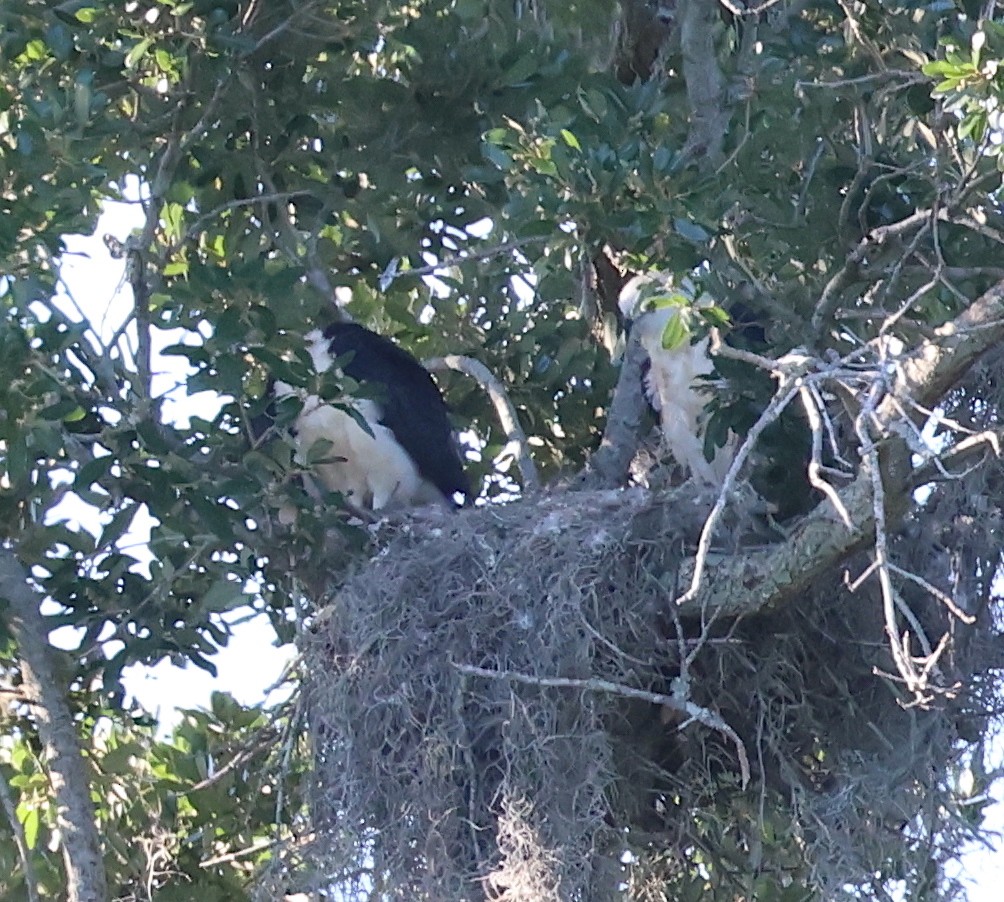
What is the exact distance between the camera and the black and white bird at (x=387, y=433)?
645cm

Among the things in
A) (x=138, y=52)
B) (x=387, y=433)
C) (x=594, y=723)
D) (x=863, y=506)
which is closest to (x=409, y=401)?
(x=387, y=433)

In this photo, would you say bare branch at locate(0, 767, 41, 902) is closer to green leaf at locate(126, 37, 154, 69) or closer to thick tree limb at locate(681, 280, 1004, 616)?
thick tree limb at locate(681, 280, 1004, 616)

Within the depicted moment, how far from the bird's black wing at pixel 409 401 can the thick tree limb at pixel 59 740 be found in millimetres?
1405

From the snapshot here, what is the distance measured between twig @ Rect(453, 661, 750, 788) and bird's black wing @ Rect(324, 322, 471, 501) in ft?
5.23

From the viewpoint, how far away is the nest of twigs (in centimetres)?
495

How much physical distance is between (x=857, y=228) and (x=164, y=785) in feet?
8.91

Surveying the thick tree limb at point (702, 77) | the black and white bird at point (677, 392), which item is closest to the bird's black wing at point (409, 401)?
the black and white bird at point (677, 392)

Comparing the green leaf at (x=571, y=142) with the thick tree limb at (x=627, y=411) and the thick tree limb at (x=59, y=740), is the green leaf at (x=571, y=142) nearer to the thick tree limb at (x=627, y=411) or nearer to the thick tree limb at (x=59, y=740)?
the thick tree limb at (x=627, y=411)

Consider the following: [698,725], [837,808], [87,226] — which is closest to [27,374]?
[87,226]

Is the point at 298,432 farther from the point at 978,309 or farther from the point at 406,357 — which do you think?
the point at 978,309

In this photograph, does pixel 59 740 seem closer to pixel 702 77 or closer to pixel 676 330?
pixel 676 330

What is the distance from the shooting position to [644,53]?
691 centimetres

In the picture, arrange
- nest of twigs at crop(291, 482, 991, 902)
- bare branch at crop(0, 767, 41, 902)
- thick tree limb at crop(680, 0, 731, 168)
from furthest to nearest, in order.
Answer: thick tree limb at crop(680, 0, 731, 168) → bare branch at crop(0, 767, 41, 902) → nest of twigs at crop(291, 482, 991, 902)

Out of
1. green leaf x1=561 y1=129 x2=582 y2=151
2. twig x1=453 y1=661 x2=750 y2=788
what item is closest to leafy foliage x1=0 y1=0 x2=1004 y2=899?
green leaf x1=561 y1=129 x2=582 y2=151
